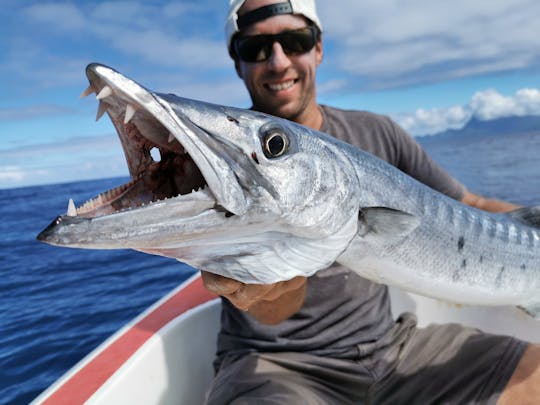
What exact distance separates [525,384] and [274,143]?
197cm

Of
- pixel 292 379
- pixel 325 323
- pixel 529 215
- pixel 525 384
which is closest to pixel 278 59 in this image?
pixel 325 323

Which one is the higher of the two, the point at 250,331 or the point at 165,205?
the point at 165,205

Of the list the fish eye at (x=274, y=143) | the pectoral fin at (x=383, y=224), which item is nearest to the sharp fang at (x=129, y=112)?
the fish eye at (x=274, y=143)

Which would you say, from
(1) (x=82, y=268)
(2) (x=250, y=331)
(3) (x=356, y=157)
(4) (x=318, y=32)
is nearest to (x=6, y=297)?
(1) (x=82, y=268)

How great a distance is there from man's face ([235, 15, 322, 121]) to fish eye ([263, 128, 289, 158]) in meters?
1.62

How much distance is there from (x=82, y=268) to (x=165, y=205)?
830cm

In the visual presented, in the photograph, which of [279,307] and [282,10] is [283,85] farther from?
[279,307]

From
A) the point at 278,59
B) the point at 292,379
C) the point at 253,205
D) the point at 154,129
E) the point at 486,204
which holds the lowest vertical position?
the point at 292,379

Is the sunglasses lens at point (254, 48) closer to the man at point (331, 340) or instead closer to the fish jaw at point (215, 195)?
the man at point (331, 340)

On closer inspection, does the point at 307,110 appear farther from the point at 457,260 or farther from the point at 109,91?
the point at 109,91

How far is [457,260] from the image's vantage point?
6.71 ft

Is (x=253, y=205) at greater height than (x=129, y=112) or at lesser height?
lesser

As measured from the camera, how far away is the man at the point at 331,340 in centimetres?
222

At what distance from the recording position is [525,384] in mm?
2230
